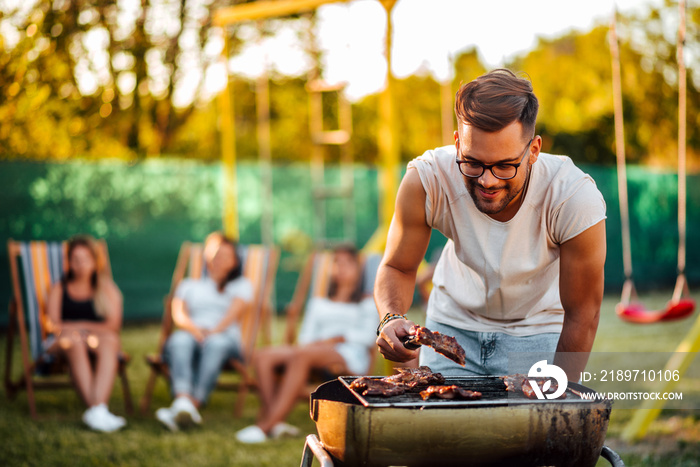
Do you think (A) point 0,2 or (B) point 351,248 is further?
(A) point 0,2

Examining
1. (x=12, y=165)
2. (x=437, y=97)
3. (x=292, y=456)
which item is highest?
(x=437, y=97)

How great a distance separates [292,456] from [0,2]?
8815mm

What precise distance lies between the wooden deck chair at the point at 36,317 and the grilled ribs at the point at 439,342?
3.72m

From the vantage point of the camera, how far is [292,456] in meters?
4.25

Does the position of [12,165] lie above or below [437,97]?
below

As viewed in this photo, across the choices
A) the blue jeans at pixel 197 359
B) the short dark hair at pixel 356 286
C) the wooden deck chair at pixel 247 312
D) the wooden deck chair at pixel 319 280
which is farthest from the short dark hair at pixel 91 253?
the short dark hair at pixel 356 286

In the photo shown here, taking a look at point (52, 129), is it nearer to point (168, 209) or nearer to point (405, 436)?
point (168, 209)

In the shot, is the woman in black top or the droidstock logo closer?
the droidstock logo

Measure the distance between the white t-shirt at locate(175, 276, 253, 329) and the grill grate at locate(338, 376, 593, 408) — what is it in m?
3.56

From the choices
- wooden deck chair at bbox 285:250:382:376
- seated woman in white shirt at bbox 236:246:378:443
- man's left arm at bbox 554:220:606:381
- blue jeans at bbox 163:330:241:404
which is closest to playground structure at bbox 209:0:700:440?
wooden deck chair at bbox 285:250:382:376

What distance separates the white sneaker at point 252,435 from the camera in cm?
458

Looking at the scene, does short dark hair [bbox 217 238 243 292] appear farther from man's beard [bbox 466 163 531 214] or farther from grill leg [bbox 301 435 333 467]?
man's beard [bbox 466 163 531 214]

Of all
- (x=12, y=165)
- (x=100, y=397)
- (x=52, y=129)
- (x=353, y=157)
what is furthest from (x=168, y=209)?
(x=353, y=157)

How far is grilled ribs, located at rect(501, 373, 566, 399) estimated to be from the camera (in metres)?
2.15
